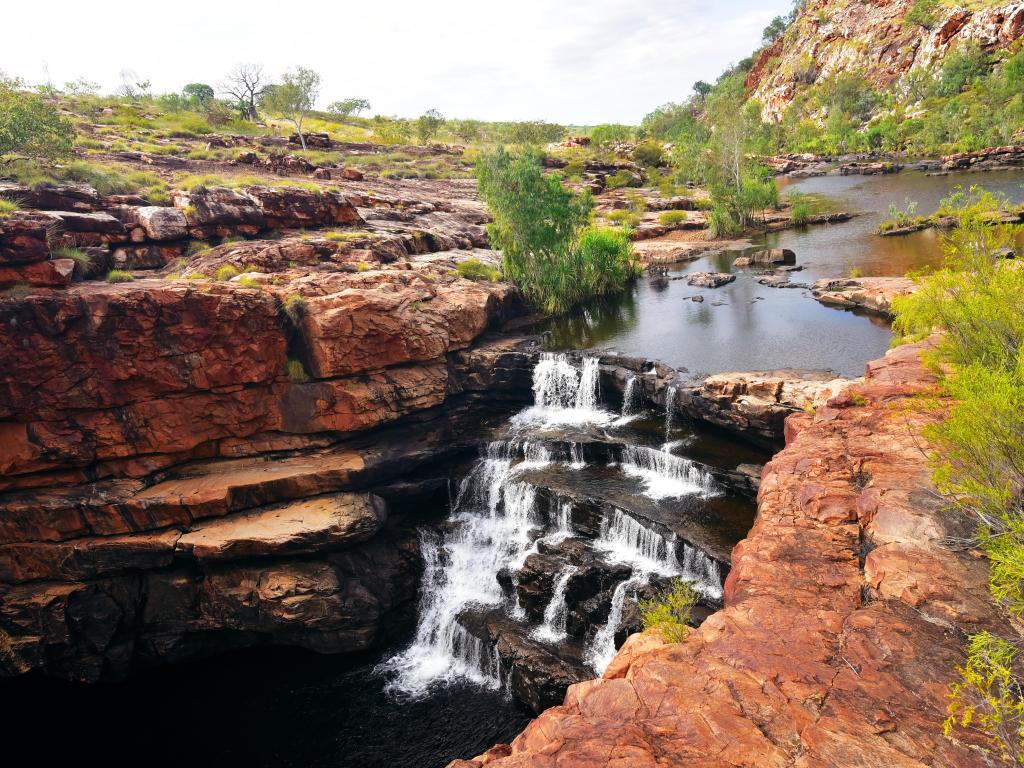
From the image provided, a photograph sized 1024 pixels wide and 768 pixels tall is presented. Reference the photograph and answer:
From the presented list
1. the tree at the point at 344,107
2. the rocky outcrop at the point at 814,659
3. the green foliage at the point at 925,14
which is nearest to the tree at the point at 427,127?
the tree at the point at 344,107

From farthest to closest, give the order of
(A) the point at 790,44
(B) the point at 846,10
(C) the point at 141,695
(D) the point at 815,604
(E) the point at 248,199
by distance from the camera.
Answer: (A) the point at 790,44 < (B) the point at 846,10 < (E) the point at 248,199 < (C) the point at 141,695 < (D) the point at 815,604

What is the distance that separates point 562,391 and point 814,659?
55.3ft

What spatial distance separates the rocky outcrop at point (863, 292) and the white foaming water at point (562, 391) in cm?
1339

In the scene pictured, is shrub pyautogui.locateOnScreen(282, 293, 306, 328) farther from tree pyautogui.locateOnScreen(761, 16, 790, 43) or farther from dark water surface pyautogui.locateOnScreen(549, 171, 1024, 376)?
tree pyautogui.locateOnScreen(761, 16, 790, 43)

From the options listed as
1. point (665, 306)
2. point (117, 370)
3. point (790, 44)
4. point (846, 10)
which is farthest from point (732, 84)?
point (117, 370)

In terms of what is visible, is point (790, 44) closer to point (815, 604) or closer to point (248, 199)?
point (248, 199)

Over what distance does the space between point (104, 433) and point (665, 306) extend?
2613 cm

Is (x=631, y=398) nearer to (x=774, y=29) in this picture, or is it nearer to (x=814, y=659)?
(x=814, y=659)

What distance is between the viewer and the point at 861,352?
21.3 m

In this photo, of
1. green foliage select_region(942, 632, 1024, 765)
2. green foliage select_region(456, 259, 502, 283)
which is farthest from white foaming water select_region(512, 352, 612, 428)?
green foliage select_region(942, 632, 1024, 765)

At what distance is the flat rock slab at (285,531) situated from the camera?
1706cm

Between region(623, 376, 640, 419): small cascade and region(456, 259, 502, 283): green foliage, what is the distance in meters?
10.5

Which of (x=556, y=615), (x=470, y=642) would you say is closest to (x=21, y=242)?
(x=470, y=642)

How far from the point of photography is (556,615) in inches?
604
